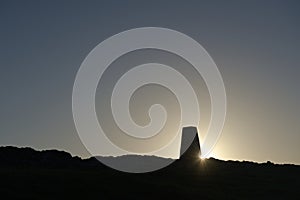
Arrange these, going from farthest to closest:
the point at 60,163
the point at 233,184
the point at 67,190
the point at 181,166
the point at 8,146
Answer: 1. the point at 8,146
2. the point at 60,163
3. the point at 181,166
4. the point at 233,184
5. the point at 67,190

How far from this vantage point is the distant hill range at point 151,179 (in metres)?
51.2

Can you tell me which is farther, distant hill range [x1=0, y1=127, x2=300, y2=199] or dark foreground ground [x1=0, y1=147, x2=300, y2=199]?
distant hill range [x1=0, y1=127, x2=300, y2=199]

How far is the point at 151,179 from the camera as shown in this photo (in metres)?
68.3

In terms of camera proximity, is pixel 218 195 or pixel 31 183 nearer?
pixel 31 183

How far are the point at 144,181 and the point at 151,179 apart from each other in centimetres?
677

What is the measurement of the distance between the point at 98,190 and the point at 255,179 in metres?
45.2

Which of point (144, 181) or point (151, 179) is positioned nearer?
point (144, 181)

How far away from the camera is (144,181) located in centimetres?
6166

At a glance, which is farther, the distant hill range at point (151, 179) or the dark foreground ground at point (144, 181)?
the distant hill range at point (151, 179)

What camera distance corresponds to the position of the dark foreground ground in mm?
50750

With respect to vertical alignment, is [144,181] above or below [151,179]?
below

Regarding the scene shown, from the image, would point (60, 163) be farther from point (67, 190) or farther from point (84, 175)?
point (67, 190)

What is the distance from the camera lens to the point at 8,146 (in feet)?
417

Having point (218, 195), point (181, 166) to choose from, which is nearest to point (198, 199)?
point (218, 195)
